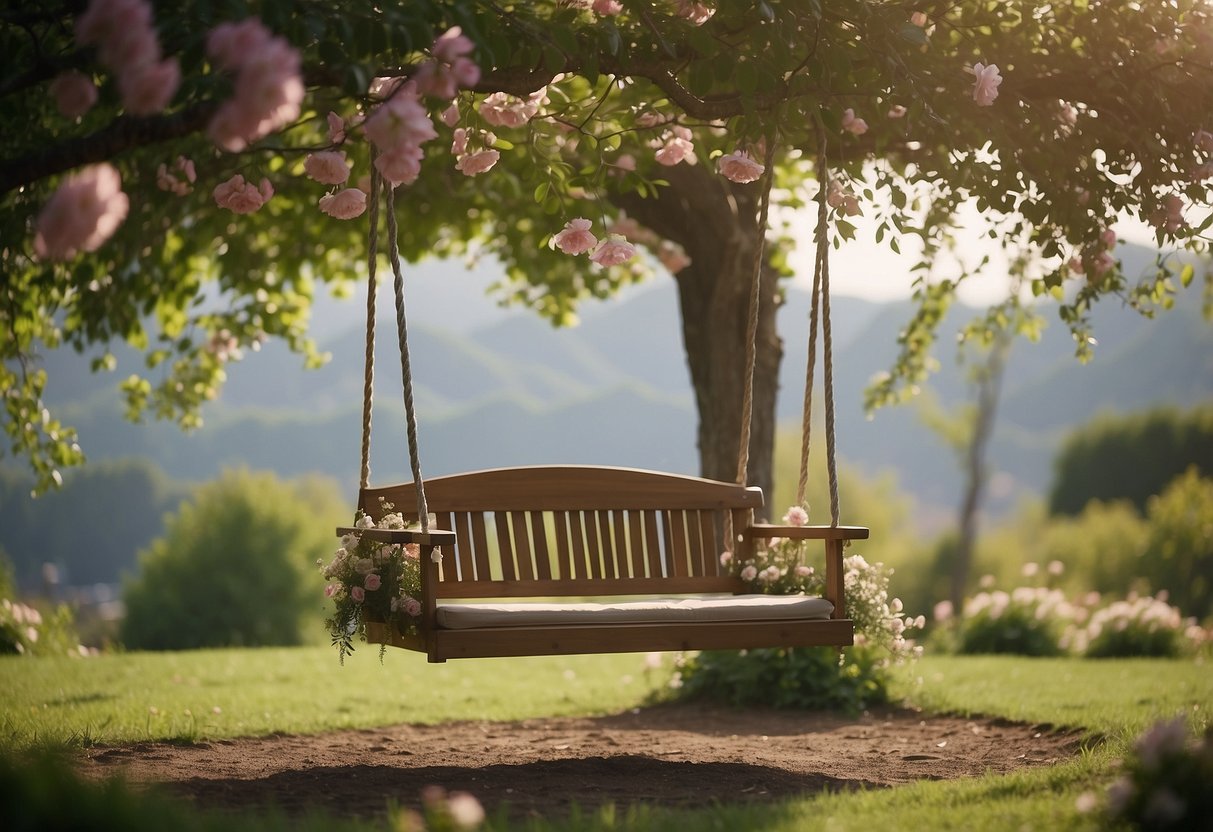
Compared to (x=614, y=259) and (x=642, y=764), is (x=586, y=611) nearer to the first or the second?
(x=642, y=764)

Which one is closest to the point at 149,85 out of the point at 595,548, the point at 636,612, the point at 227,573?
the point at 636,612

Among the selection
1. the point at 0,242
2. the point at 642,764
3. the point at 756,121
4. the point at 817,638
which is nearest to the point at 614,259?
the point at 756,121

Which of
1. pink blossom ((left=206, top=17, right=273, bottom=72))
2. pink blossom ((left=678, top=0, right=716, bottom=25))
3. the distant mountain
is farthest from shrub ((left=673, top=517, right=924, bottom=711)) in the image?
the distant mountain

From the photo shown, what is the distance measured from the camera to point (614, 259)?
4.09m

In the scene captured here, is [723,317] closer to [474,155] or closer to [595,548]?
[595,548]

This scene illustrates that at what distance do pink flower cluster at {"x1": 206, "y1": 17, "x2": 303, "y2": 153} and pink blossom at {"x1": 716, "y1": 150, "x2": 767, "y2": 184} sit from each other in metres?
1.88

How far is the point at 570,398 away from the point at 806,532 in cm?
9840

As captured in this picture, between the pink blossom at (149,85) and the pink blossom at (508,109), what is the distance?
1.82 m

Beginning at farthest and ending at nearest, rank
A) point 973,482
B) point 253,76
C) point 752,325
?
point 973,482 < point 752,325 < point 253,76

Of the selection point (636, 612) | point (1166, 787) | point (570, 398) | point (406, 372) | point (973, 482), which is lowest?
point (1166, 787)

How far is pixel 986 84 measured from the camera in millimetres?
3885

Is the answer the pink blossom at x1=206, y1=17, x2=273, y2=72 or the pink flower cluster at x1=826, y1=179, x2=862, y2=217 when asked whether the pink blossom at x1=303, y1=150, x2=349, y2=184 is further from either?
the pink flower cluster at x1=826, y1=179, x2=862, y2=217

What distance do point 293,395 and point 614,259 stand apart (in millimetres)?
125447

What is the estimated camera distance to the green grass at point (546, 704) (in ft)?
9.34
